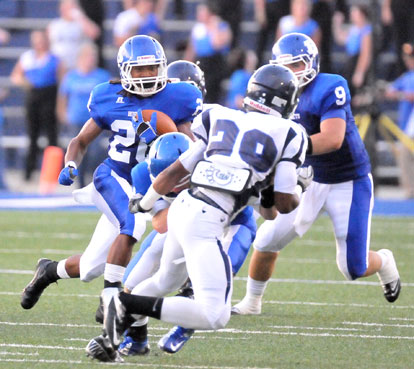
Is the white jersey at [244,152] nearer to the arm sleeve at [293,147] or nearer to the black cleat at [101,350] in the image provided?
the arm sleeve at [293,147]

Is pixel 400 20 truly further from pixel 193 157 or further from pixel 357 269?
pixel 193 157

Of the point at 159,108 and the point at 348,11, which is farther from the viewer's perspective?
the point at 348,11

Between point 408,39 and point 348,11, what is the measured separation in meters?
1.19

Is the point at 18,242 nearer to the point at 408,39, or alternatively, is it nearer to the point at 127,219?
the point at 127,219

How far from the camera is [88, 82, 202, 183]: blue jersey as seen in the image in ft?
18.4

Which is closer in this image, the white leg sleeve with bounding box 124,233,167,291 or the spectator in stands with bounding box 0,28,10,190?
→ the white leg sleeve with bounding box 124,233,167,291

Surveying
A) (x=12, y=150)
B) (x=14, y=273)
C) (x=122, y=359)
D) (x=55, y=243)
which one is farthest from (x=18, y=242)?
(x=12, y=150)

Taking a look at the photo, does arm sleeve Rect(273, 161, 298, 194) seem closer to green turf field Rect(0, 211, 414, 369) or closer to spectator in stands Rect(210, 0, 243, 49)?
green turf field Rect(0, 211, 414, 369)

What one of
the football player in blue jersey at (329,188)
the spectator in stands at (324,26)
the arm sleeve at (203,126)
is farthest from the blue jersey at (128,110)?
the spectator in stands at (324,26)

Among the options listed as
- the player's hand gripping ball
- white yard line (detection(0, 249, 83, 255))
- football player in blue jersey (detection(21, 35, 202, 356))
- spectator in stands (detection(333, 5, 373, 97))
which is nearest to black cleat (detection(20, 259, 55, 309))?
football player in blue jersey (detection(21, 35, 202, 356))

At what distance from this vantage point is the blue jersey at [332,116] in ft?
19.2

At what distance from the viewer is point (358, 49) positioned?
12.7 metres

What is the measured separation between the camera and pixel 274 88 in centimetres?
459

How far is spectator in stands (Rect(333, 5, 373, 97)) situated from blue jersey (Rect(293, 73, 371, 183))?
6.46 metres
